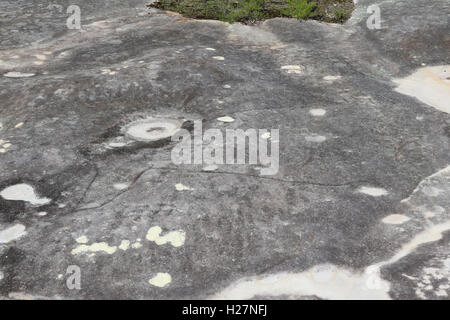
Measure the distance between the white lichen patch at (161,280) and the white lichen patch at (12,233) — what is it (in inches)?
31.0

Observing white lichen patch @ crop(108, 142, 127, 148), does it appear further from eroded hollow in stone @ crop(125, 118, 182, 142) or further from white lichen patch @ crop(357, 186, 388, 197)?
white lichen patch @ crop(357, 186, 388, 197)

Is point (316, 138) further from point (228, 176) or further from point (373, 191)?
point (228, 176)

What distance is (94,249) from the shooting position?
8.03 ft

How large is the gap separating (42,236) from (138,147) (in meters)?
1.03

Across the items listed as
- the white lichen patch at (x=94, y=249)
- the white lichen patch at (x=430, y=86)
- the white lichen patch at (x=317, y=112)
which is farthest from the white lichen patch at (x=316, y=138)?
the white lichen patch at (x=94, y=249)

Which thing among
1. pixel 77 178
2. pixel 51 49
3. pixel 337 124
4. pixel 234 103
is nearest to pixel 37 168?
pixel 77 178

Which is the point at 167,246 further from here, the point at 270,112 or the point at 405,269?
the point at 270,112

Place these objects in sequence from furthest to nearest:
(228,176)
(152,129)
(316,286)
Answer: (152,129)
(228,176)
(316,286)

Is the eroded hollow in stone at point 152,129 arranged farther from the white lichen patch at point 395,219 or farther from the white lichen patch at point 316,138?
the white lichen patch at point 395,219

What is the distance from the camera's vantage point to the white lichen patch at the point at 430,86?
4.16 meters

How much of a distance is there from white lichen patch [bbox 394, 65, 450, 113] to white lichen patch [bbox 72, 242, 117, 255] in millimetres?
2883

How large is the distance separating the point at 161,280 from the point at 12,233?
88 centimetres

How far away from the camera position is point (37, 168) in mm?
3121

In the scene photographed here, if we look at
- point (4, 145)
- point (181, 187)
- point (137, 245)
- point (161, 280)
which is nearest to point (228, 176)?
point (181, 187)
